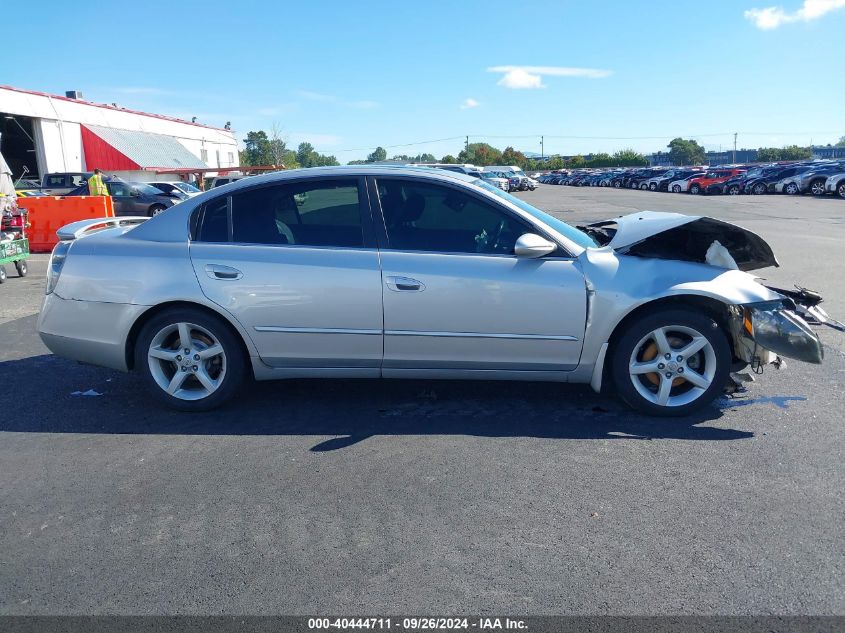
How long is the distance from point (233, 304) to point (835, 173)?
3760 cm

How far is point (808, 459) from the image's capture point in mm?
3953

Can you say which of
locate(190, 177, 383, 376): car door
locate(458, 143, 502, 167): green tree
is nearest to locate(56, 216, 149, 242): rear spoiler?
locate(190, 177, 383, 376): car door

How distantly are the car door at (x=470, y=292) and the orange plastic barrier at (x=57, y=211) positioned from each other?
38.9 feet

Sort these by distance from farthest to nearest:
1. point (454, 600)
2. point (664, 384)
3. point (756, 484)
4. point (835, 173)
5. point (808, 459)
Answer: point (835, 173) < point (664, 384) < point (808, 459) < point (756, 484) < point (454, 600)

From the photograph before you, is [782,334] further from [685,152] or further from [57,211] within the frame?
[685,152]

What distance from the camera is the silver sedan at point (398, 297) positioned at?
14.5 ft

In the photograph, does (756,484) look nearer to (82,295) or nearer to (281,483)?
(281,483)

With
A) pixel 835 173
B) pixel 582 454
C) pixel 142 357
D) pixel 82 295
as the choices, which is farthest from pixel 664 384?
pixel 835 173

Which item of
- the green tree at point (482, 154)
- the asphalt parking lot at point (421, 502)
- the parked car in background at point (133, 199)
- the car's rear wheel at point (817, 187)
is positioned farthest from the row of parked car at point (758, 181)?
the green tree at point (482, 154)

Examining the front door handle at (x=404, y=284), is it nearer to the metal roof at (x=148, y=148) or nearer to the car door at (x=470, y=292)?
the car door at (x=470, y=292)

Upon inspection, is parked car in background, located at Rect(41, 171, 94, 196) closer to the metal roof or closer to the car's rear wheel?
the metal roof

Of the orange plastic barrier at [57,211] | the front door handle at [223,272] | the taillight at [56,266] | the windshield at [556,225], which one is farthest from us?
the orange plastic barrier at [57,211]

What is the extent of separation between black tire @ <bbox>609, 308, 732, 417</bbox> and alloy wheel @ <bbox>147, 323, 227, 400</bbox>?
2.70 meters

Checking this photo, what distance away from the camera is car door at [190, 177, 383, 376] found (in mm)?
4488
